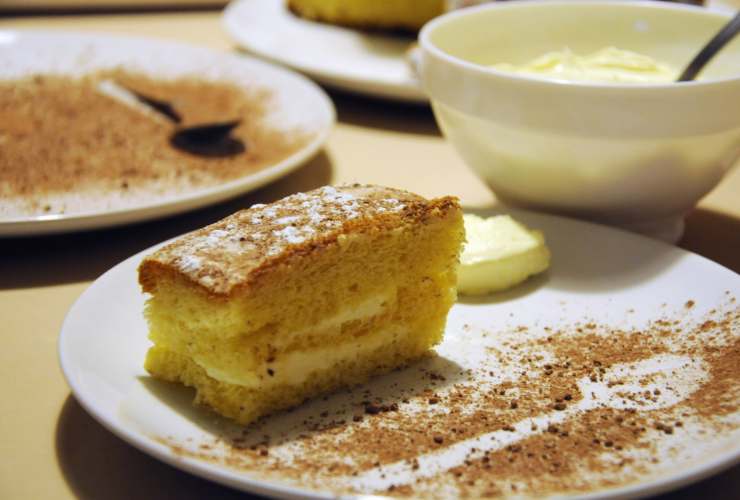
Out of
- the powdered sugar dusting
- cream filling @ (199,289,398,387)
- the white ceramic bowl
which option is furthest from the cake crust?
the white ceramic bowl

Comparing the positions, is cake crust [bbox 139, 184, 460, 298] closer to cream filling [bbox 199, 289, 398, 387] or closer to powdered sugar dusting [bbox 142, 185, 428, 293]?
powdered sugar dusting [bbox 142, 185, 428, 293]

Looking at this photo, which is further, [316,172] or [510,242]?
[316,172]

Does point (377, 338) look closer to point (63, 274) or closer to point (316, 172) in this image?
point (63, 274)

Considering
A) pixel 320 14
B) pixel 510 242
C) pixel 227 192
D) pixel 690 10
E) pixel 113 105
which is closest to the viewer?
pixel 510 242

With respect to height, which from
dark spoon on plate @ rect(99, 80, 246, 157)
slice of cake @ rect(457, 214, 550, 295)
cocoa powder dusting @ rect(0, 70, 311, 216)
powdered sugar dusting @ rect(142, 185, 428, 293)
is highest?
powdered sugar dusting @ rect(142, 185, 428, 293)

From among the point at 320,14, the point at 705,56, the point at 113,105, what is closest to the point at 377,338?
the point at 705,56

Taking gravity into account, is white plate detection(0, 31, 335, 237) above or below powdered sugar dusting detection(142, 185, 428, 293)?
below

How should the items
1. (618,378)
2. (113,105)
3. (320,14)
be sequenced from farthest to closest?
1. (320,14)
2. (113,105)
3. (618,378)

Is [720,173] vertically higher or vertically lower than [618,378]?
higher

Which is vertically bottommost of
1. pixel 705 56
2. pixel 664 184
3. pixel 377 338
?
pixel 377 338
